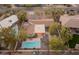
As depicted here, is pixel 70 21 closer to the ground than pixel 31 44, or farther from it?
farther from it

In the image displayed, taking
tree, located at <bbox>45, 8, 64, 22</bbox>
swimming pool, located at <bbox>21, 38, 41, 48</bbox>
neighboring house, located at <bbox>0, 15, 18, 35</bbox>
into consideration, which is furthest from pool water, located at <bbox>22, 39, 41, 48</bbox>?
tree, located at <bbox>45, 8, 64, 22</bbox>

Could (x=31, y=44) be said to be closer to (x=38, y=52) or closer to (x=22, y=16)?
(x=38, y=52)

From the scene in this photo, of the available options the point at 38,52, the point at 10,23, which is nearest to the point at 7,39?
the point at 10,23

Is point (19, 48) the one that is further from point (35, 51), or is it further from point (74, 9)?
point (74, 9)

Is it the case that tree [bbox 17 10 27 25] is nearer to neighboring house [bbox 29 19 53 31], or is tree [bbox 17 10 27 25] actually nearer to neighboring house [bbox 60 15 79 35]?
neighboring house [bbox 29 19 53 31]

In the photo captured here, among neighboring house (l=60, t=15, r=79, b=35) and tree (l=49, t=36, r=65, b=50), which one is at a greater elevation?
neighboring house (l=60, t=15, r=79, b=35)

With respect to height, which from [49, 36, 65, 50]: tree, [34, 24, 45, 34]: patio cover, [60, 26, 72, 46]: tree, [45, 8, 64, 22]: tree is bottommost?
[49, 36, 65, 50]: tree
